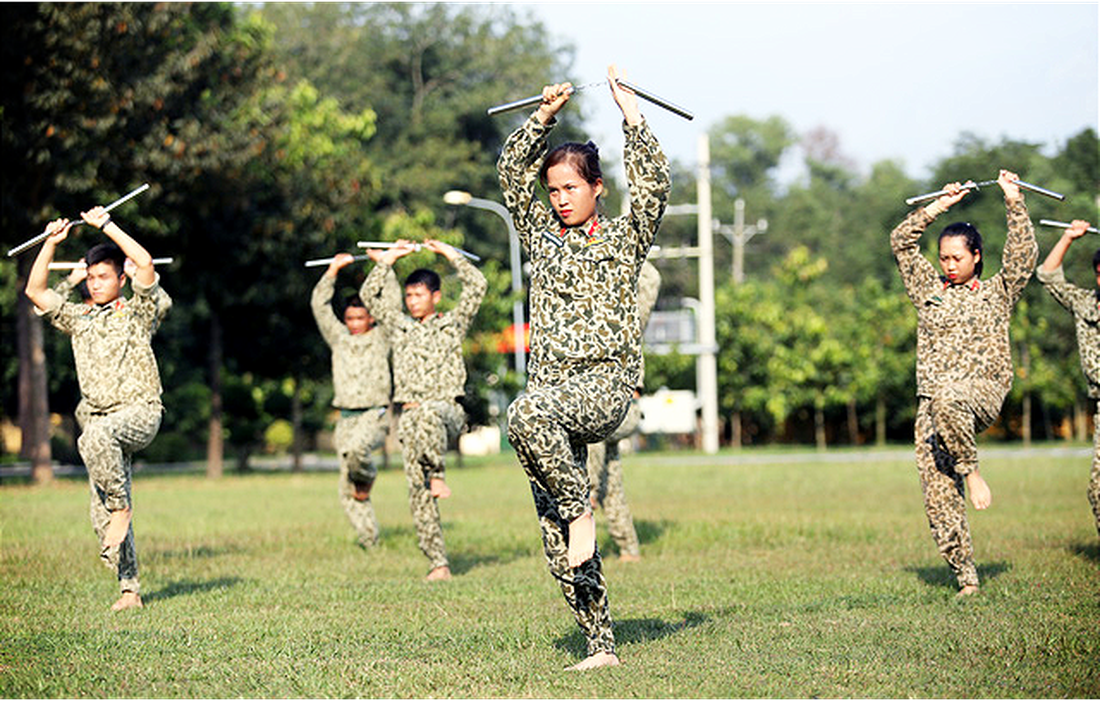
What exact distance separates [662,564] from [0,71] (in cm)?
1851

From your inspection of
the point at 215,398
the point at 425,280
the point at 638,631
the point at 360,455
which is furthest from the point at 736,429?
the point at 638,631

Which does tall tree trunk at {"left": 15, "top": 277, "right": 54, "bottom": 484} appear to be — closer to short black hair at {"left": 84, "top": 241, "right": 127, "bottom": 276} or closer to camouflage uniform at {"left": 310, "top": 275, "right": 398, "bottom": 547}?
camouflage uniform at {"left": 310, "top": 275, "right": 398, "bottom": 547}

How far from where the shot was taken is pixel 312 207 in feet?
113

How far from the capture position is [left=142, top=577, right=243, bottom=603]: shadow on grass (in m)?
10.7

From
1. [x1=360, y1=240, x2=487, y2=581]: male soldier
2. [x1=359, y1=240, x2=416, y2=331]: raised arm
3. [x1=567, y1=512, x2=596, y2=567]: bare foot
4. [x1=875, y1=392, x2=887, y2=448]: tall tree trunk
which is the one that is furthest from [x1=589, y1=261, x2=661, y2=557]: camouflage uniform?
[x1=875, y1=392, x2=887, y2=448]: tall tree trunk

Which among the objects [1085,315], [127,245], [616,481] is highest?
[127,245]

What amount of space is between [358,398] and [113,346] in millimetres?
4690

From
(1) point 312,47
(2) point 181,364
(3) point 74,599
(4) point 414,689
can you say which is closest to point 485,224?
(1) point 312,47

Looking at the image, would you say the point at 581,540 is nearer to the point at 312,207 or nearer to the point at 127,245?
the point at 127,245

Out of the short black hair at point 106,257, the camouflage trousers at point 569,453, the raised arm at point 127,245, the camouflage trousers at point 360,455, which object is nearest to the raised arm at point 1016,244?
the camouflage trousers at point 569,453

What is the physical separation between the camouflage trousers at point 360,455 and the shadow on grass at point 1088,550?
6864mm

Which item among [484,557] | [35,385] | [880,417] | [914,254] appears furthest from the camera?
[880,417]

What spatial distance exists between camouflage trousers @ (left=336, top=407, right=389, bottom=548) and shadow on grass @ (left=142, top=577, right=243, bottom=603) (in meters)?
2.75

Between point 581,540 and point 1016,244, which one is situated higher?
point 1016,244
